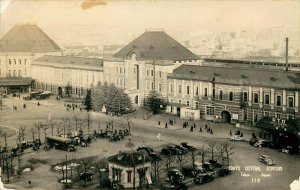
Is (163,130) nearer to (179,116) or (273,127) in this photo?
(179,116)

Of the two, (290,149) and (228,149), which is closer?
(290,149)

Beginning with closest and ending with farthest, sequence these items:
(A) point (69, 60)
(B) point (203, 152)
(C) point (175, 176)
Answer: (C) point (175, 176)
(B) point (203, 152)
(A) point (69, 60)

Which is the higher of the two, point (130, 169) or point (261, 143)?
point (261, 143)

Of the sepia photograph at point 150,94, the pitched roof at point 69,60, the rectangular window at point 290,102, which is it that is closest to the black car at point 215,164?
the sepia photograph at point 150,94

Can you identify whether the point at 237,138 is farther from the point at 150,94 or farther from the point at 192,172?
the point at 150,94

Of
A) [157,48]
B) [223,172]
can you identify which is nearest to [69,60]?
[157,48]

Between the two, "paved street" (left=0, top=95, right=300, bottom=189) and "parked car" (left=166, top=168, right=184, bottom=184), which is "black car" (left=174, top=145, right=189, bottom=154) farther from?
"parked car" (left=166, top=168, right=184, bottom=184)

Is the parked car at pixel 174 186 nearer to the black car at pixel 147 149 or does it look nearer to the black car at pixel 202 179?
the black car at pixel 202 179
